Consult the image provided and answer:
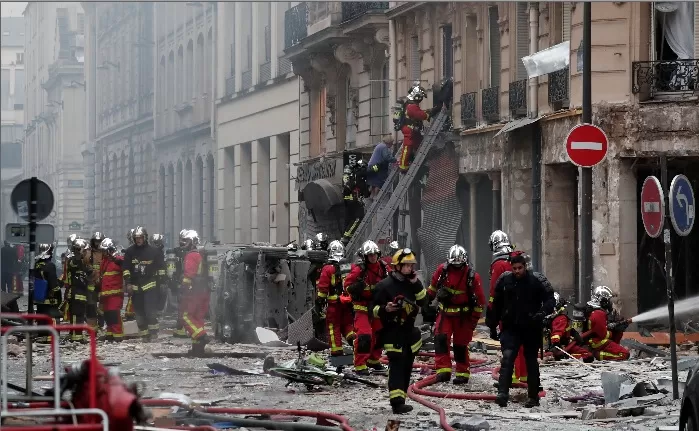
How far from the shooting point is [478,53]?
27.7 meters

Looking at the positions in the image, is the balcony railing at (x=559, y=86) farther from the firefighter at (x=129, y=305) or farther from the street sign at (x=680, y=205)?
the street sign at (x=680, y=205)

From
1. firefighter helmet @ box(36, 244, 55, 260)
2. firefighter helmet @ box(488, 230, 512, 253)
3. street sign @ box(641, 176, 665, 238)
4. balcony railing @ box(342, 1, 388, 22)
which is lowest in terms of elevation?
firefighter helmet @ box(36, 244, 55, 260)

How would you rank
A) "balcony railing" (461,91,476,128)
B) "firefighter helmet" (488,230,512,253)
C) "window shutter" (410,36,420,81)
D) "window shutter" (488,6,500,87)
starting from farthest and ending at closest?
"window shutter" (410,36,420,81)
"balcony railing" (461,91,476,128)
"window shutter" (488,6,500,87)
"firefighter helmet" (488,230,512,253)

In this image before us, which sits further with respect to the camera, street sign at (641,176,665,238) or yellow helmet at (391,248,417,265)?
yellow helmet at (391,248,417,265)

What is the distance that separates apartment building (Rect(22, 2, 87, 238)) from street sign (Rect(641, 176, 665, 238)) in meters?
6.83

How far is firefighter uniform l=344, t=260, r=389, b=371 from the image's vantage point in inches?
663

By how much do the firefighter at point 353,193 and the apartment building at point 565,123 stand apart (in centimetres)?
129

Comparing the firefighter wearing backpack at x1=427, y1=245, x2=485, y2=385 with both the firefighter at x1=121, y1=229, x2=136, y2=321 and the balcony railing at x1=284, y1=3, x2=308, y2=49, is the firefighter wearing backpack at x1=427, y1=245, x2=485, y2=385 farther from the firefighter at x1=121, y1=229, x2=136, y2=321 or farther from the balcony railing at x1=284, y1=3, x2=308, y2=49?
the balcony railing at x1=284, y1=3, x2=308, y2=49

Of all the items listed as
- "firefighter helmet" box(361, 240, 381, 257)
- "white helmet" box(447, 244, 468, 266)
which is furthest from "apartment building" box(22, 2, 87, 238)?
"white helmet" box(447, 244, 468, 266)

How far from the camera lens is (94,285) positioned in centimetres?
2489

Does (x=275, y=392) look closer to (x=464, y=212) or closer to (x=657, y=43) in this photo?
(x=657, y=43)

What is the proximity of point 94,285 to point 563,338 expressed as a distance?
8.35 metres

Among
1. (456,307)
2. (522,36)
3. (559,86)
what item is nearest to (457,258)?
(456,307)

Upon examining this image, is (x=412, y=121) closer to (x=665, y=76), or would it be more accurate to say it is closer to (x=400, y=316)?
(x=665, y=76)
